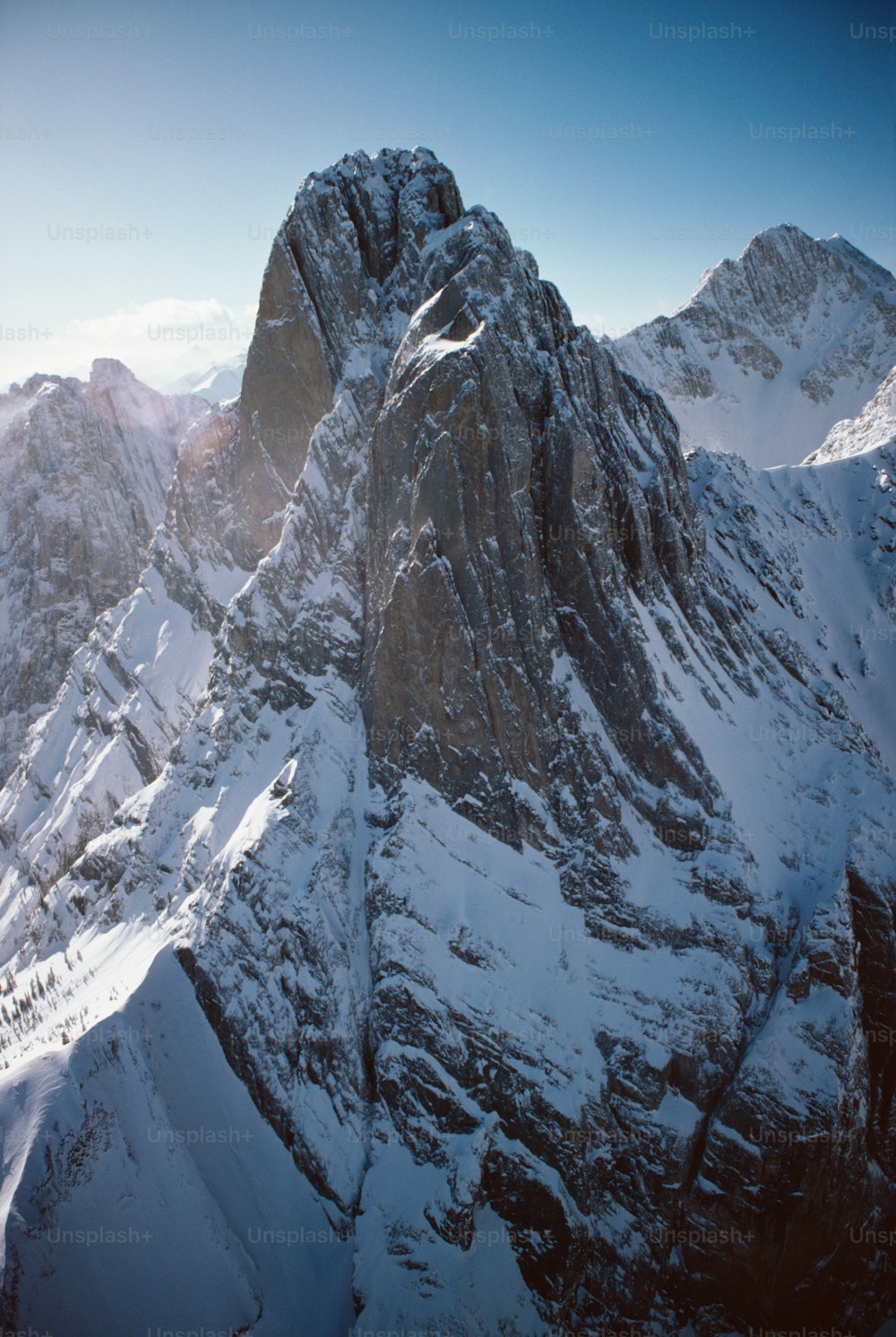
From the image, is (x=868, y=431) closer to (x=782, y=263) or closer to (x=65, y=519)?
(x=782, y=263)

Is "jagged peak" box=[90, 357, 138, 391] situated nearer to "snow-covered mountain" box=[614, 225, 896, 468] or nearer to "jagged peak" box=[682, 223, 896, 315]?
"snow-covered mountain" box=[614, 225, 896, 468]

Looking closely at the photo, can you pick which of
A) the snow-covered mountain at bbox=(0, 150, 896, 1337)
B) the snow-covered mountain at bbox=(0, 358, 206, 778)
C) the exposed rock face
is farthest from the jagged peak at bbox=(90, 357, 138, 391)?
the exposed rock face

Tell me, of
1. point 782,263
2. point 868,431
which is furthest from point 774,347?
point 868,431

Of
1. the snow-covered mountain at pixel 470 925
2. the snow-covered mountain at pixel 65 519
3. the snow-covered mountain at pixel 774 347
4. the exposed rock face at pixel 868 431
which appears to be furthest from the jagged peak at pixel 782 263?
the snow-covered mountain at pixel 65 519

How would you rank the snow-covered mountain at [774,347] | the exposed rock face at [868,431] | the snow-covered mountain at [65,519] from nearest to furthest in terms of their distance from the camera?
the exposed rock face at [868,431] → the snow-covered mountain at [65,519] → the snow-covered mountain at [774,347]

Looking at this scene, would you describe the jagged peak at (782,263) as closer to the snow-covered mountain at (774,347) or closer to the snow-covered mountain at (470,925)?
the snow-covered mountain at (774,347)

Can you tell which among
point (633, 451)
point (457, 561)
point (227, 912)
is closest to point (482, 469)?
point (457, 561)

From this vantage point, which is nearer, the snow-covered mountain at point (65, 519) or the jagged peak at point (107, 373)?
the snow-covered mountain at point (65, 519)
